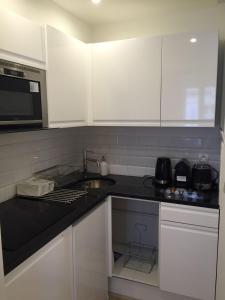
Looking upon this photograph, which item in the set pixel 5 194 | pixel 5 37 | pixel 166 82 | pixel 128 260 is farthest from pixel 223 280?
pixel 5 37

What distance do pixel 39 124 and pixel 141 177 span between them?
3.99ft

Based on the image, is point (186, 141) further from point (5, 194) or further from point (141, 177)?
point (5, 194)

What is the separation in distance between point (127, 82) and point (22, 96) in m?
0.91

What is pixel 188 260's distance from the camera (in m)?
1.84

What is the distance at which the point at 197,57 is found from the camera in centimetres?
183

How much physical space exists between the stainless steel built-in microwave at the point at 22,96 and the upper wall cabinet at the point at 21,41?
0.05m

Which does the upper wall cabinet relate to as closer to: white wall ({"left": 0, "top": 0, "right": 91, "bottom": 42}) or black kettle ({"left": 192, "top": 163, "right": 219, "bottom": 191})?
white wall ({"left": 0, "top": 0, "right": 91, "bottom": 42})

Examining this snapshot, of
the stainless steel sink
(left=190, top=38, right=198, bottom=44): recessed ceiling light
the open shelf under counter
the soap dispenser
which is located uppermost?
(left=190, top=38, right=198, bottom=44): recessed ceiling light

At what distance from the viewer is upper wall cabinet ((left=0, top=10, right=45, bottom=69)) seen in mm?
1330

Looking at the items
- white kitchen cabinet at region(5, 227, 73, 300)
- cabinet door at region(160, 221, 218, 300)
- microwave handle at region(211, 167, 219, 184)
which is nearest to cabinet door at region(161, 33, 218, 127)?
microwave handle at region(211, 167, 219, 184)

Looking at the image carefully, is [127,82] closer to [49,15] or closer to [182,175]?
[49,15]

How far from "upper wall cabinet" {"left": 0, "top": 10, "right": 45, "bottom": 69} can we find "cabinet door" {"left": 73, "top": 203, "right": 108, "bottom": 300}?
104 cm

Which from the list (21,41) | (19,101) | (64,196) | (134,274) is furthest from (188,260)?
(21,41)

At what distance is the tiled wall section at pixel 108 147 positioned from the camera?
6.03 ft
